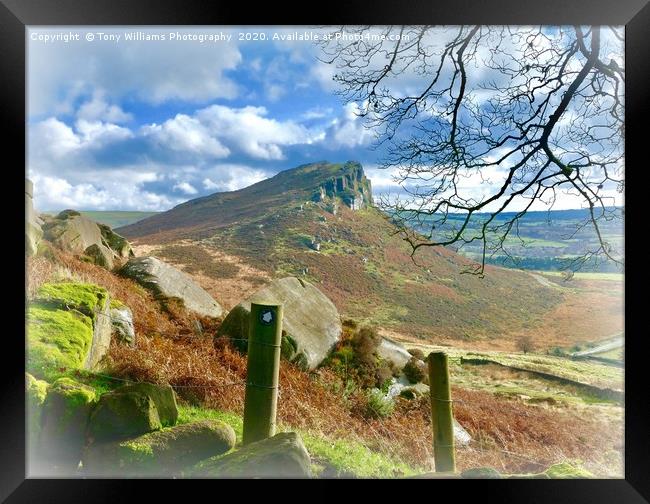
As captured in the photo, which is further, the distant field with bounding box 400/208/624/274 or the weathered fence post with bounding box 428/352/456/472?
the distant field with bounding box 400/208/624/274

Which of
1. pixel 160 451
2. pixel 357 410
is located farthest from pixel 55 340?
pixel 357 410

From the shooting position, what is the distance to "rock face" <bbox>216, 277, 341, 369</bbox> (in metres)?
5.60

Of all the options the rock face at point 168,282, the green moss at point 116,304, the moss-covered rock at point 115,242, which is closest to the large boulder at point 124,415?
the green moss at point 116,304

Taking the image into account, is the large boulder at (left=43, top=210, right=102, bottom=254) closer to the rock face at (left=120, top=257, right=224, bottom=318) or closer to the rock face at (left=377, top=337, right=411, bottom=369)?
the rock face at (left=120, top=257, right=224, bottom=318)

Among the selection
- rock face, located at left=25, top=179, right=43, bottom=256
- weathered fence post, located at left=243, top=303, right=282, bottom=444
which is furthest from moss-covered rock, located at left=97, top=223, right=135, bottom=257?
weathered fence post, located at left=243, top=303, right=282, bottom=444

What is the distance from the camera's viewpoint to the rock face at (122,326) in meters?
4.79

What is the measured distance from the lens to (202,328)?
5809mm

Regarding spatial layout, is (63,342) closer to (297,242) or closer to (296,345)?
(296,345)

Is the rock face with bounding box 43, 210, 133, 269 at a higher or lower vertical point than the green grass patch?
higher

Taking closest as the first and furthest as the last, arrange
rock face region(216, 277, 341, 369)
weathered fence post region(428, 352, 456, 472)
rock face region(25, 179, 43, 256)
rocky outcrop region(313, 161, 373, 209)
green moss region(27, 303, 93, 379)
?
weathered fence post region(428, 352, 456, 472), green moss region(27, 303, 93, 379), rock face region(25, 179, 43, 256), rocky outcrop region(313, 161, 373, 209), rock face region(216, 277, 341, 369)

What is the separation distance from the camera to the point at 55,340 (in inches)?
164

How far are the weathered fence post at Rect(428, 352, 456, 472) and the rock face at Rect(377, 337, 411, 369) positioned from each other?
2.01 m

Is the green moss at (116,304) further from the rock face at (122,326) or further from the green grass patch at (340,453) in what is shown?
the green grass patch at (340,453)
